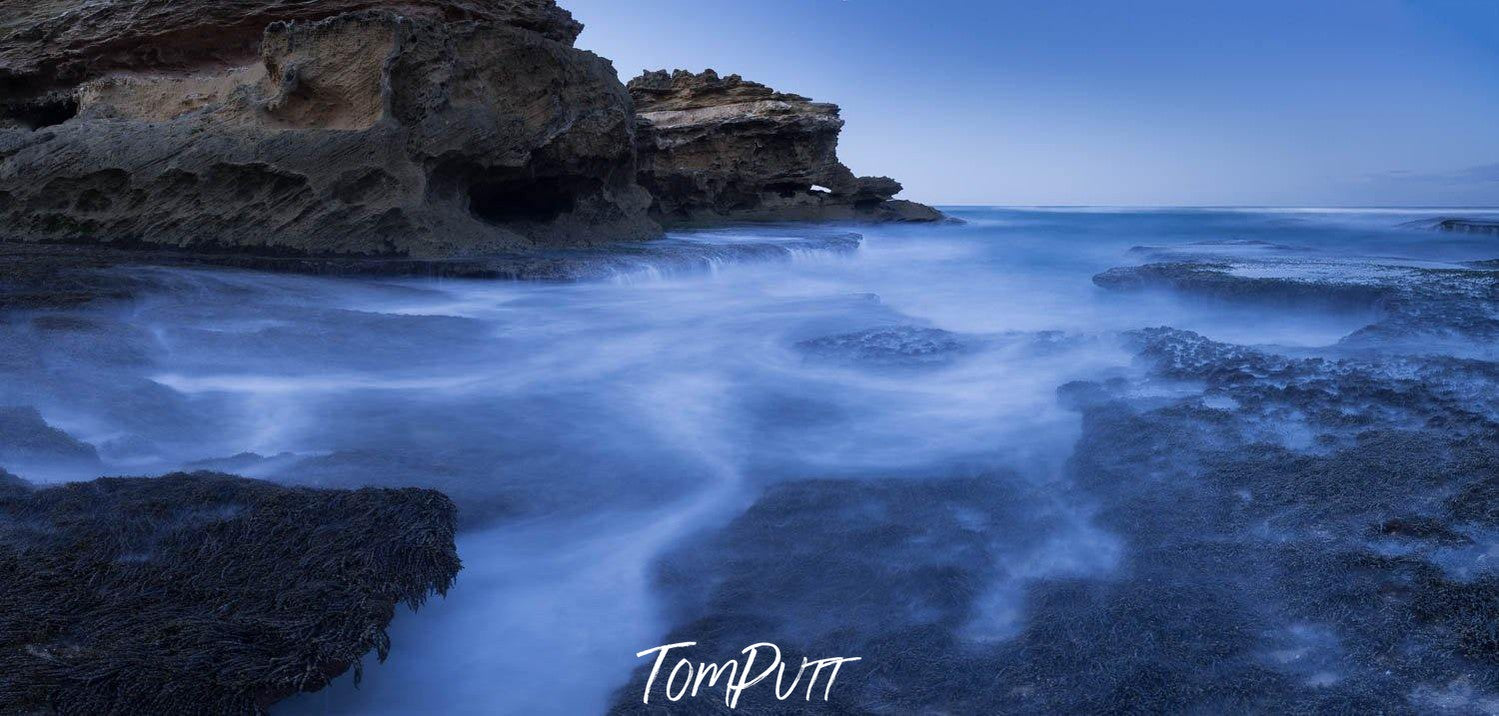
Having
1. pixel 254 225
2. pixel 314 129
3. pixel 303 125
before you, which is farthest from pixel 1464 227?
pixel 254 225

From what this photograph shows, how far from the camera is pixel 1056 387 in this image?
5375 mm

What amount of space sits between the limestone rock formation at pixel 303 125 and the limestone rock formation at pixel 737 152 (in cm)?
731

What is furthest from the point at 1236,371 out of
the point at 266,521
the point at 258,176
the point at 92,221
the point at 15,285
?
the point at 92,221

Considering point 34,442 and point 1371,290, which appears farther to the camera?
point 1371,290

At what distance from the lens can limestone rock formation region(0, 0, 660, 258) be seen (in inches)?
352

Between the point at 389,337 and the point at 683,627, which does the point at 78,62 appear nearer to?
the point at 389,337

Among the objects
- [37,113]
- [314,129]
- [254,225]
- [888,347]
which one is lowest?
[888,347]

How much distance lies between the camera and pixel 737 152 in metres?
21.4

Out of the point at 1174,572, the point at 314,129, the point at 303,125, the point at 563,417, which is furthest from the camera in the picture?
the point at 303,125

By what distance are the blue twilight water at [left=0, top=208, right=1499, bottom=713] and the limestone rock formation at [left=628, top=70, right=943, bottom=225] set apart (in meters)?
12.2

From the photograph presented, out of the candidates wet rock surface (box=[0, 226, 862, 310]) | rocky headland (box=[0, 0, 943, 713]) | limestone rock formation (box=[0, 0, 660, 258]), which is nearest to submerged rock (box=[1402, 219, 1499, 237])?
rocky headland (box=[0, 0, 943, 713])

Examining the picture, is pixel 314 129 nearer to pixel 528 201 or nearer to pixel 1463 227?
pixel 528 201

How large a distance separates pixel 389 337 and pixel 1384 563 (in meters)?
5.82

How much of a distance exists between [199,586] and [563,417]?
8.68 feet
